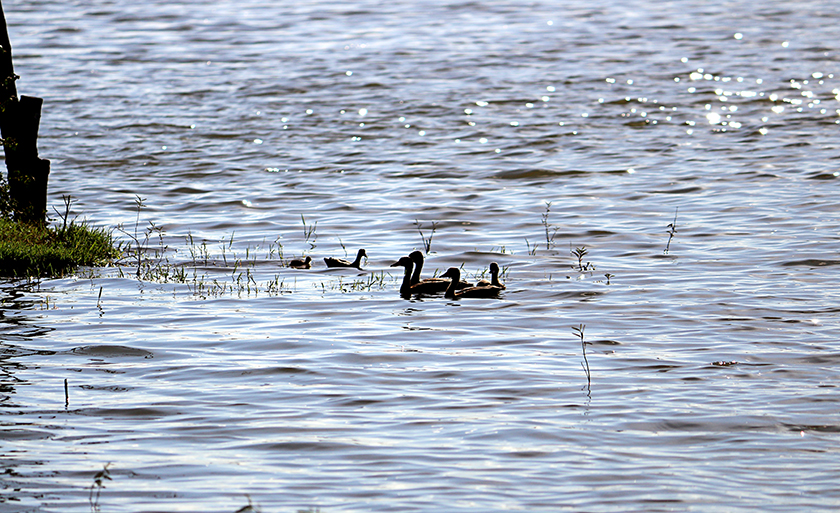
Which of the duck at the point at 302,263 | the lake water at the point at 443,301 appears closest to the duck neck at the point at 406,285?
the lake water at the point at 443,301

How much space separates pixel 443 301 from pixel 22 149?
6.47 m

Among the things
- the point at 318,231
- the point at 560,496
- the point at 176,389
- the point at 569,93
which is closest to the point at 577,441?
the point at 560,496

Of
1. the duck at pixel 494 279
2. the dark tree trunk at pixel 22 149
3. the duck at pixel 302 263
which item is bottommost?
the duck at pixel 302 263

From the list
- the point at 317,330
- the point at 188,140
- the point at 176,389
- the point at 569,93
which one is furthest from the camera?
the point at 569,93

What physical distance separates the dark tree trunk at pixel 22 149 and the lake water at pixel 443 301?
53.7 inches

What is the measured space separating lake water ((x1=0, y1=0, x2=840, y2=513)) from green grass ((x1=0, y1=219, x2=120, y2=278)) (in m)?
0.31

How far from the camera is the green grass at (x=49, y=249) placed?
13.5 metres

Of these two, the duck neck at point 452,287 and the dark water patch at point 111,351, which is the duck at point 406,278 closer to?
the duck neck at point 452,287

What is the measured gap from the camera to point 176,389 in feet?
30.0

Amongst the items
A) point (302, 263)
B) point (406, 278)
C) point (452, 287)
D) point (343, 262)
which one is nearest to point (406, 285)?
point (406, 278)

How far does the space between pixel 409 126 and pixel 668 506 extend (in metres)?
21.0

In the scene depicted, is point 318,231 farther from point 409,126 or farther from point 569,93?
point 569,93

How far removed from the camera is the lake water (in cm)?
740

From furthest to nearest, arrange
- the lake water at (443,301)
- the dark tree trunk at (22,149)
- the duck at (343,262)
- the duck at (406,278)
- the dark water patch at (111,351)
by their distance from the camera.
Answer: the dark tree trunk at (22,149) → the duck at (343,262) → the duck at (406,278) → the dark water patch at (111,351) → the lake water at (443,301)
